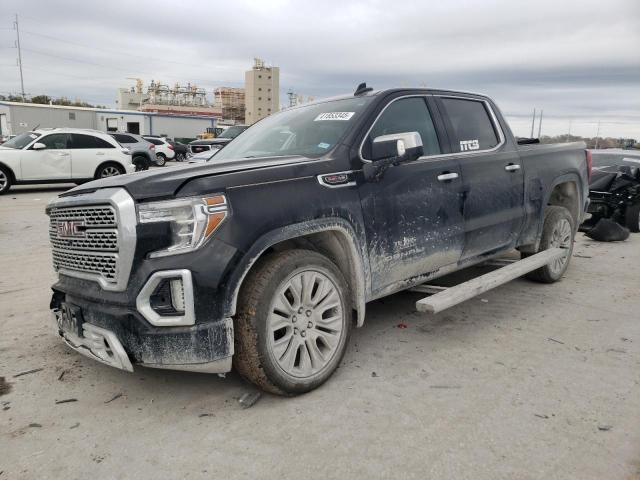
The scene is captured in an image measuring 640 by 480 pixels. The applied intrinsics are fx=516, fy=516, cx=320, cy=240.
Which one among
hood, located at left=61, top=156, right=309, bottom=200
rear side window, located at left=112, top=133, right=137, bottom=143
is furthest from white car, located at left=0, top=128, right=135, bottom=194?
hood, located at left=61, top=156, right=309, bottom=200

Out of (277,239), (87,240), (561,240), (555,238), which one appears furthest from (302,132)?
(561,240)

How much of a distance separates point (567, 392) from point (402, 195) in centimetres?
161

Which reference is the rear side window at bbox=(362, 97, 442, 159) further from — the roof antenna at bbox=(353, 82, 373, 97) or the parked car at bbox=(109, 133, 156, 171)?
the parked car at bbox=(109, 133, 156, 171)

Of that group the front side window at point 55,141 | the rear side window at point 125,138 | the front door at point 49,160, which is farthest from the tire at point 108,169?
the rear side window at point 125,138

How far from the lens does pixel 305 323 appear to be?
3.07 m

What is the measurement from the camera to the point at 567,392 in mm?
3123

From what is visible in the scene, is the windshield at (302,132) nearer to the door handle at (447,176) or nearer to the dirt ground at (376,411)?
the door handle at (447,176)

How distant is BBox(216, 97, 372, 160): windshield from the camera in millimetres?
3596

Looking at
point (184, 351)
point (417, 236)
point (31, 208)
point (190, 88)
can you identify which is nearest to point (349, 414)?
point (184, 351)

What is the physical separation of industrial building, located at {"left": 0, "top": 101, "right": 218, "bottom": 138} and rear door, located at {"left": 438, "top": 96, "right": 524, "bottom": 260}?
4303cm

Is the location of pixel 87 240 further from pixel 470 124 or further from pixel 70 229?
pixel 470 124

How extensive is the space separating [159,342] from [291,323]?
2.44ft

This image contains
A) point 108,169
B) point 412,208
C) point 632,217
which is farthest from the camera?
point 108,169

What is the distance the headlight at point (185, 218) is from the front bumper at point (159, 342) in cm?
39
